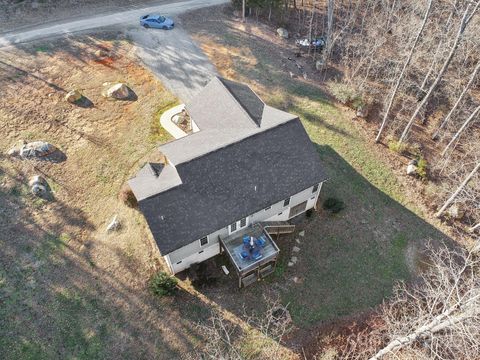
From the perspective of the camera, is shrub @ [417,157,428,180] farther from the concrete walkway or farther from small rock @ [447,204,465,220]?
the concrete walkway

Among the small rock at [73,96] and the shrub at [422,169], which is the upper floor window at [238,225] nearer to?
the shrub at [422,169]

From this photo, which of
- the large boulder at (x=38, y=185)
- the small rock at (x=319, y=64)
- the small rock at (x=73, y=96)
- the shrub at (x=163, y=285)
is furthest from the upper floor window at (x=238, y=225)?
the small rock at (x=319, y=64)

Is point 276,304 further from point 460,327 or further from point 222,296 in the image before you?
point 460,327

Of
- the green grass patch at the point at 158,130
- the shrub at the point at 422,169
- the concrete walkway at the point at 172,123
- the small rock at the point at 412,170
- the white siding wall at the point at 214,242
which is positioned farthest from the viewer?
the concrete walkway at the point at 172,123

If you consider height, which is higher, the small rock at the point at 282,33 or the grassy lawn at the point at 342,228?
the small rock at the point at 282,33

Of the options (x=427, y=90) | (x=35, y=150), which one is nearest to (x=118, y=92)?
(x=35, y=150)

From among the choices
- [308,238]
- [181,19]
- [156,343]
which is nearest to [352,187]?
[308,238]

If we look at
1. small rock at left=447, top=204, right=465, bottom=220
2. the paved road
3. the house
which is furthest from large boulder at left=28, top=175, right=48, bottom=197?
small rock at left=447, top=204, right=465, bottom=220
